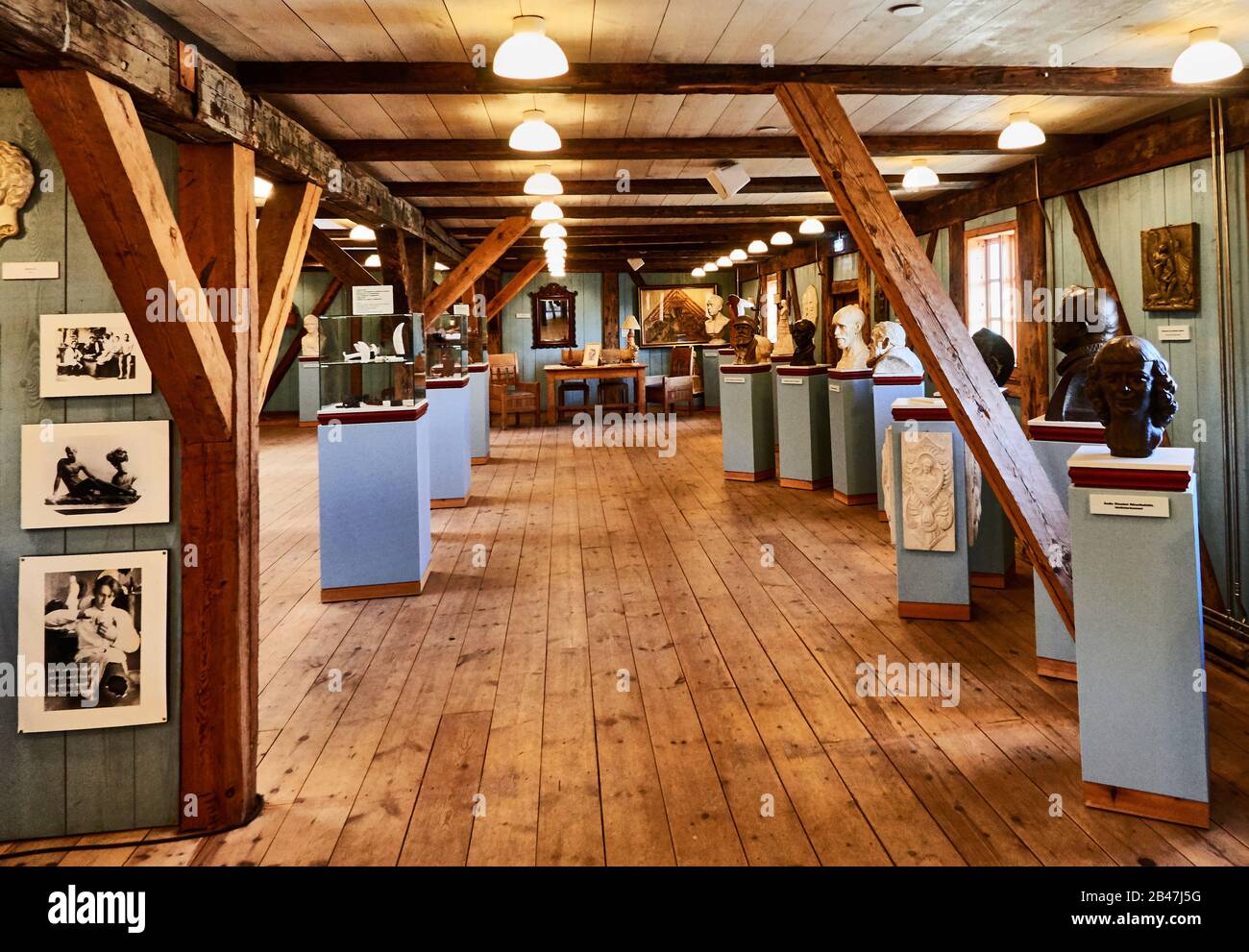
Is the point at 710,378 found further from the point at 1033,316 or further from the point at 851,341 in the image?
the point at 1033,316

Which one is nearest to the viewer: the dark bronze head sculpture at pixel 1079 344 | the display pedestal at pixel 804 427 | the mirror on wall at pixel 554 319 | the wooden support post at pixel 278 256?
the wooden support post at pixel 278 256

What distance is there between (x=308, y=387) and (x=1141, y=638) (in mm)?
15318

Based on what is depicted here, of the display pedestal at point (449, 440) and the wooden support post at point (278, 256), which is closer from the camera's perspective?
the wooden support post at point (278, 256)

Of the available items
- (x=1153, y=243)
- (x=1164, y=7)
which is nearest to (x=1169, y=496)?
(x=1164, y=7)

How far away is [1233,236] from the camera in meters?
4.70

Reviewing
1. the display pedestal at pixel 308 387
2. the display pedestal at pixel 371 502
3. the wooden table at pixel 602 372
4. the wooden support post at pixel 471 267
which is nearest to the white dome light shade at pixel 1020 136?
the display pedestal at pixel 371 502

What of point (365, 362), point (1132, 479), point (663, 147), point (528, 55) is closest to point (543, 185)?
point (663, 147)

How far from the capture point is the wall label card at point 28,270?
2.75 meters

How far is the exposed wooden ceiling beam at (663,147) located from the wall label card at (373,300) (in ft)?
2.76

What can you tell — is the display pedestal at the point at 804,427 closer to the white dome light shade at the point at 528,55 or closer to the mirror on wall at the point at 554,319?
the white dome light shade at the point at 528,55

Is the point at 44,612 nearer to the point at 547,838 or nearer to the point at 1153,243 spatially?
the point at 547,838

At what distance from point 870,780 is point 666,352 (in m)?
Result: 15.9

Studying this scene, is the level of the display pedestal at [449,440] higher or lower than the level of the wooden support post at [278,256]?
lower

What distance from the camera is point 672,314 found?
59.7 feet
